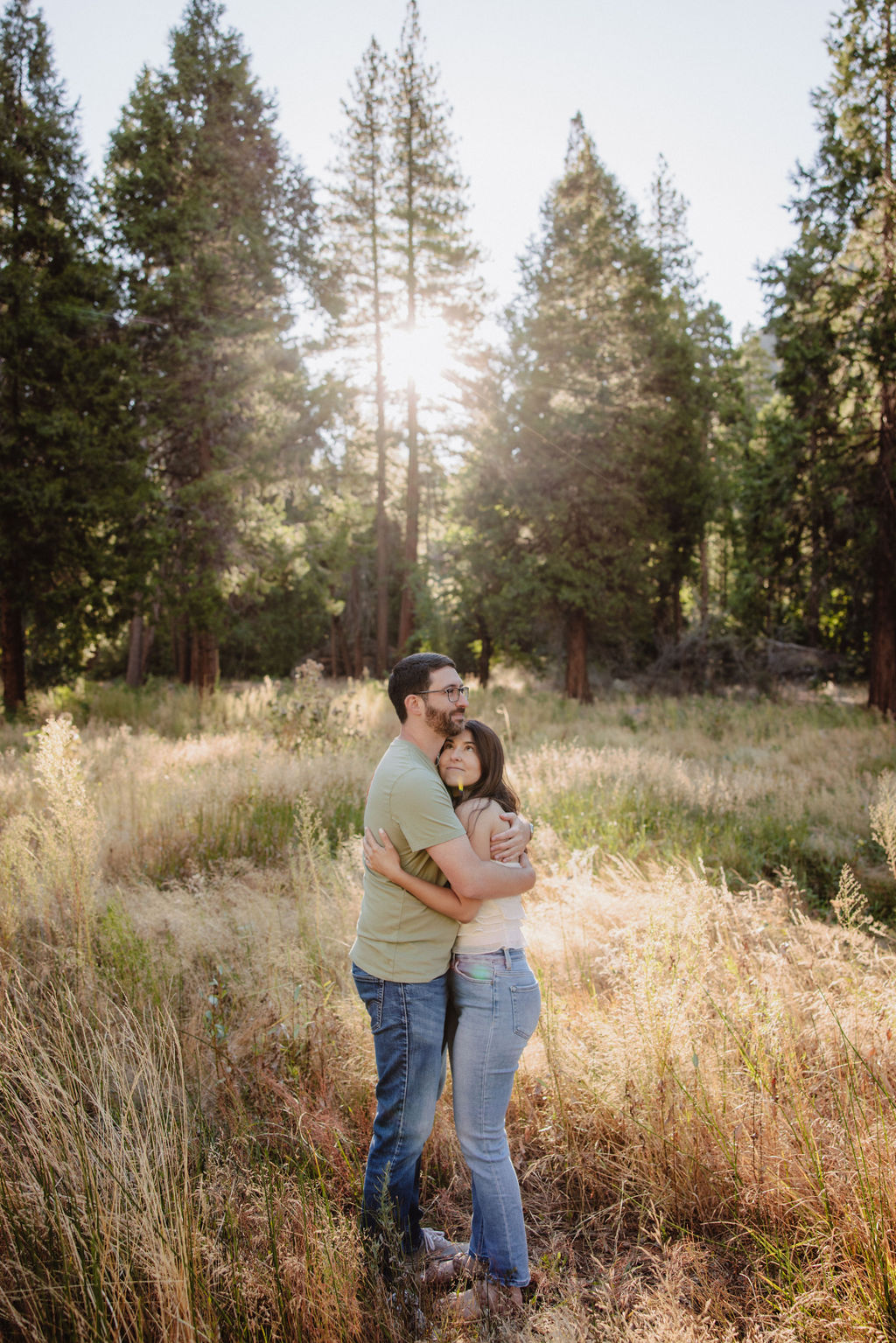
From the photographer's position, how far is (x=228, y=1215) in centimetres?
210

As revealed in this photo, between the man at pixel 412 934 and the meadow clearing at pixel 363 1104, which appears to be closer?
the meadow clearing at pixel 363 1104

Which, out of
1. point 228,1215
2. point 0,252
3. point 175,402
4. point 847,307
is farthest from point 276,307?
point 228,1215

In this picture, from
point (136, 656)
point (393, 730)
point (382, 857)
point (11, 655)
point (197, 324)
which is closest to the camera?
point (382, 857)

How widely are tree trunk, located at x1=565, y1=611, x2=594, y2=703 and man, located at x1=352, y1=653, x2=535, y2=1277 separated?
1509cm

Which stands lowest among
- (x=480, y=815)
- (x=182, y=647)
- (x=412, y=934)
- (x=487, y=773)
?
(x=412, y=934)

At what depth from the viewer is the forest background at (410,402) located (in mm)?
12523

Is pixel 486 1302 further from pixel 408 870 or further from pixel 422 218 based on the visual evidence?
pixel 422 218

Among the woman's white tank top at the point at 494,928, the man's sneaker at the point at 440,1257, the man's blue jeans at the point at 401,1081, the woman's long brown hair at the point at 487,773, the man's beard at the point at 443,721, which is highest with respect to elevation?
the man's beard at the point at 443,721

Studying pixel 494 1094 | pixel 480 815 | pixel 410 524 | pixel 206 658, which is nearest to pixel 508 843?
pixel 480 815

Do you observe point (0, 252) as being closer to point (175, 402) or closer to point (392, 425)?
point (175, 402)

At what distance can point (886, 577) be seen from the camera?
12836 mm

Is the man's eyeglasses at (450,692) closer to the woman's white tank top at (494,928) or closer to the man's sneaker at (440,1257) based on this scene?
the woman's white tank top at (494,928)

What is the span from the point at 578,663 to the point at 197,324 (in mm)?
10959

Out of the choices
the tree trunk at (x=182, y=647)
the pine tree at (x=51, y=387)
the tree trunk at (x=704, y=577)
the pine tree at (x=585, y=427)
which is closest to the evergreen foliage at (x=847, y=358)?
the pine tree at (x=585, y=427)
